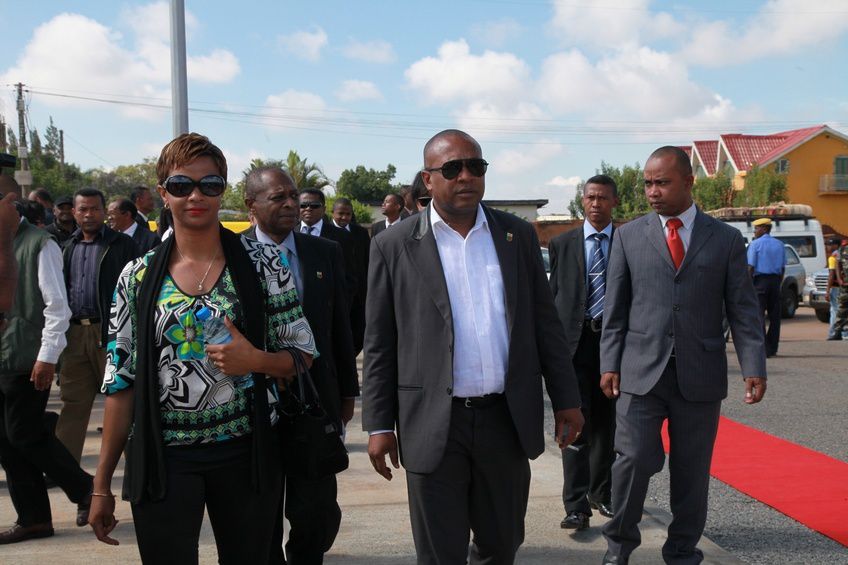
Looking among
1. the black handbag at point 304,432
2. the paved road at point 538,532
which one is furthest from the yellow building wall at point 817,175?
the black handbag at point 304,432

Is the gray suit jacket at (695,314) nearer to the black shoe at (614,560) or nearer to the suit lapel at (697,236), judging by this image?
the suit lapel at (697,236)

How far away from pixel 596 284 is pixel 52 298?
10.9 feet

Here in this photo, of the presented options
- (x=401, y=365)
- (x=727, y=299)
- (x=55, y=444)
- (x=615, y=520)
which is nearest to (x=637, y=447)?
(x=615, y=520)

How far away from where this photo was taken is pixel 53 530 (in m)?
5.28

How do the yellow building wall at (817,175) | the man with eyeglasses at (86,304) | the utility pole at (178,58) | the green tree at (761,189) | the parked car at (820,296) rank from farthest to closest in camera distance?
the yellow building wall at (817,175)
the green tree at (761,189)
the parked car at (820,296)
the utility pole at (178,58)
the man with eyeglasses at (86,304)

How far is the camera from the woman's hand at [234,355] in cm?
283

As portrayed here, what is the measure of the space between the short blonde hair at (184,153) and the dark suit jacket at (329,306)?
4.40 ft

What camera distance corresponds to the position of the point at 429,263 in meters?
3.45

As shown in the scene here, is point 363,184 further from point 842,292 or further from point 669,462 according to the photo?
point 669,462

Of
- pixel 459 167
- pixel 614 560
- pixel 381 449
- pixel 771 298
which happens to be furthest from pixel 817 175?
pixel 381 449

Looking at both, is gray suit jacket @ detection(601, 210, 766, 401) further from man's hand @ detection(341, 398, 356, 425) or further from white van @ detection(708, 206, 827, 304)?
white van @ detection(708, 206, 827, 304)

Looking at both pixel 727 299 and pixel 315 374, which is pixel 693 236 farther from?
pixel 315 374

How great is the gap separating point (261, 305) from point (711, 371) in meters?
2.46

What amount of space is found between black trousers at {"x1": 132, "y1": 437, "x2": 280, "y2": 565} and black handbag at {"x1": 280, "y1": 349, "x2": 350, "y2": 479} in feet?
0.27
